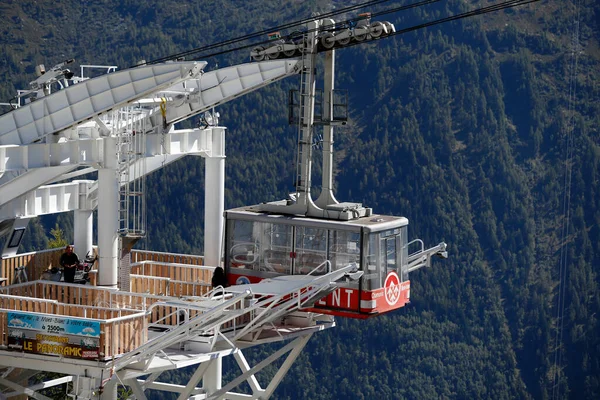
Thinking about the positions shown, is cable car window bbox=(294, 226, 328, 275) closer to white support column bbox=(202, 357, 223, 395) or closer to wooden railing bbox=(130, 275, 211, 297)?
wooden railing bbox=(130, 275, 211, 297)

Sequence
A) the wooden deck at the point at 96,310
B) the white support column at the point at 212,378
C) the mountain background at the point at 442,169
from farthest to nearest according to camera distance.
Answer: the mountain background at the point at 442,169 → the white support column at the point at 212,378 → the wooden deck at the point at 96,310

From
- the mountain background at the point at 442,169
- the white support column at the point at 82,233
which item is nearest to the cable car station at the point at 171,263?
the white support column at the point at 82,233

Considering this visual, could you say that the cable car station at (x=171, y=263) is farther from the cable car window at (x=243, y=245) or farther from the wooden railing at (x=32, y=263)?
the wooden railing at (x=32, y=263)

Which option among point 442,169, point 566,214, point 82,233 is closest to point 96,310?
point 82,233

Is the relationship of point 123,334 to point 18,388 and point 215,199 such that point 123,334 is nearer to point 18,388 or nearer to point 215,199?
point 18,388

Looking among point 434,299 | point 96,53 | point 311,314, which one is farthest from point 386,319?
point 311,314

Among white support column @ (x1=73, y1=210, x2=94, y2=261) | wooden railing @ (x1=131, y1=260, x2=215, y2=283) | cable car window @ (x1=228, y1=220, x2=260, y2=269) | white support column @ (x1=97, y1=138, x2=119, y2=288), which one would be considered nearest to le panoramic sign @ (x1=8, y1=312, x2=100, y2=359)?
A: white support column @ (x1=97, y1=138, x2=119, y2=288)
